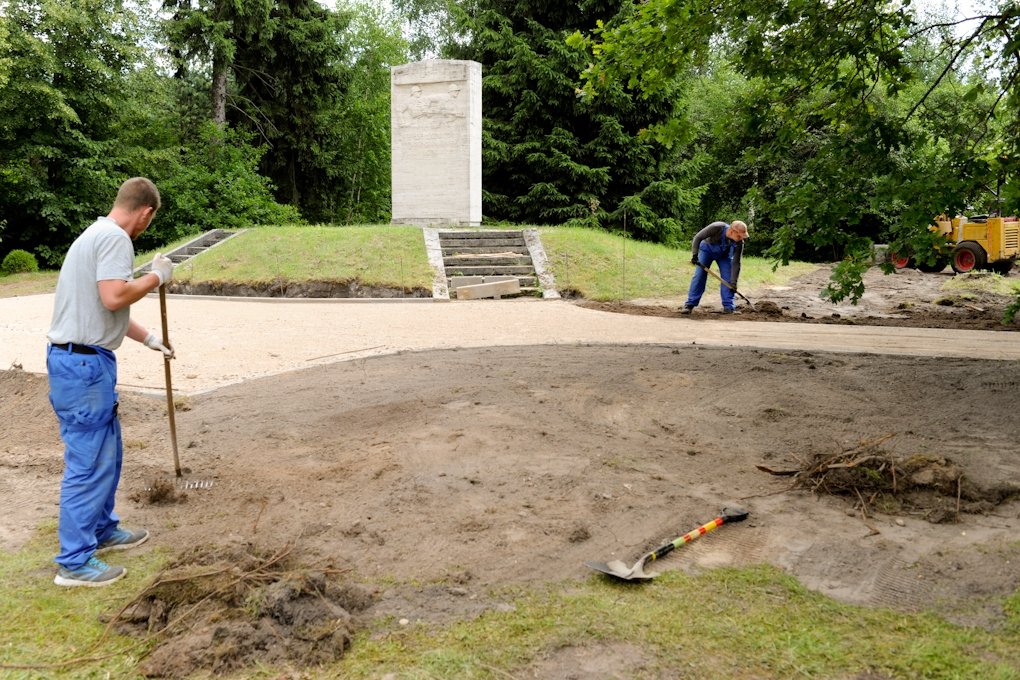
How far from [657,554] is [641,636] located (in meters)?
0.78

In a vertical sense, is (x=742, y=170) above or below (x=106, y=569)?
above

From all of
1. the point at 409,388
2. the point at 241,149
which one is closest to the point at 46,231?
the point at 241,149

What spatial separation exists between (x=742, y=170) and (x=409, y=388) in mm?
29701

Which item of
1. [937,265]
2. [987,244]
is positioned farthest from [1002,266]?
[937,265]

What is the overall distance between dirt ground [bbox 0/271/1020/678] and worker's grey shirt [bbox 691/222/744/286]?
5148 millimetres

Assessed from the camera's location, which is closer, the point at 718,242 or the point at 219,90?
the point at 718,242

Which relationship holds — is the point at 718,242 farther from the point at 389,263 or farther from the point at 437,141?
the point at 437,141

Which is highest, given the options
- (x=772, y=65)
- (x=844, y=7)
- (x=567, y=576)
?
(x=844, y=7)

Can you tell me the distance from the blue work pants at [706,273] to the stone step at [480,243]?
5067 millimetres

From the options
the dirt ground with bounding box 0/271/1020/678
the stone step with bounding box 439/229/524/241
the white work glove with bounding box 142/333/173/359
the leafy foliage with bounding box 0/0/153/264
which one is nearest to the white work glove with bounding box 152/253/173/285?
the white work glove with bounding box 142/333/173/359

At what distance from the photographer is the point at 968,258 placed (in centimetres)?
2144

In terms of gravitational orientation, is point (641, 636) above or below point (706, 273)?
below

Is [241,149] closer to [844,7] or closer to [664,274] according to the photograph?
[664,274]

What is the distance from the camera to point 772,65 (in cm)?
698
